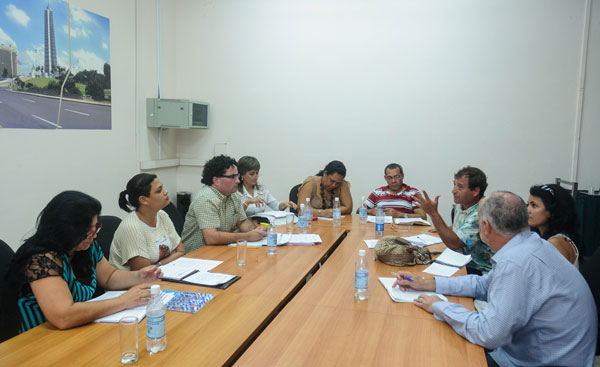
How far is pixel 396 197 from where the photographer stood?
14.5ft

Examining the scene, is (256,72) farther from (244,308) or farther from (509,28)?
(244,308)

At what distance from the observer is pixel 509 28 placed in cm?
489

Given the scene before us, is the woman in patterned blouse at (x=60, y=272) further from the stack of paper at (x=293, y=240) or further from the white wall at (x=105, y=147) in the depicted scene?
the white wall at (x=105, y=147)

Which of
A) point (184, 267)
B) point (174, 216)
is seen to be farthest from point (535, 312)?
point (174, 216)

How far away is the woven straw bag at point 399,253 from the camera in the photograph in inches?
103

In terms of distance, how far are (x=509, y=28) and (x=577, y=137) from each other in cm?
147

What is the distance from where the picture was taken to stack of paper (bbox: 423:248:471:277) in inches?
99.3

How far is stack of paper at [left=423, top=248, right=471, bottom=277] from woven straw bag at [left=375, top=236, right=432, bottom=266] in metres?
0.08

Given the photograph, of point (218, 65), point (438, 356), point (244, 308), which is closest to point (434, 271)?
point (438, 356)

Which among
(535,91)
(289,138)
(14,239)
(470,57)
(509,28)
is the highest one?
(509,28)

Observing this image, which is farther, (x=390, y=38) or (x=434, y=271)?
(x=390, y=38)

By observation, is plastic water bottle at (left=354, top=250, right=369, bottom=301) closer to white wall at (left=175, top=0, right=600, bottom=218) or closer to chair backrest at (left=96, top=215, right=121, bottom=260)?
chair backrest at (left=96, top=215, right=121, bottom=260)

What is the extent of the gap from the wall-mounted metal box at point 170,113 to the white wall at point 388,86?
510 mm

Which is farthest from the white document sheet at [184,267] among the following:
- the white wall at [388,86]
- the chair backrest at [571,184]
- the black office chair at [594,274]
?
the chair backrest at [571,184]
